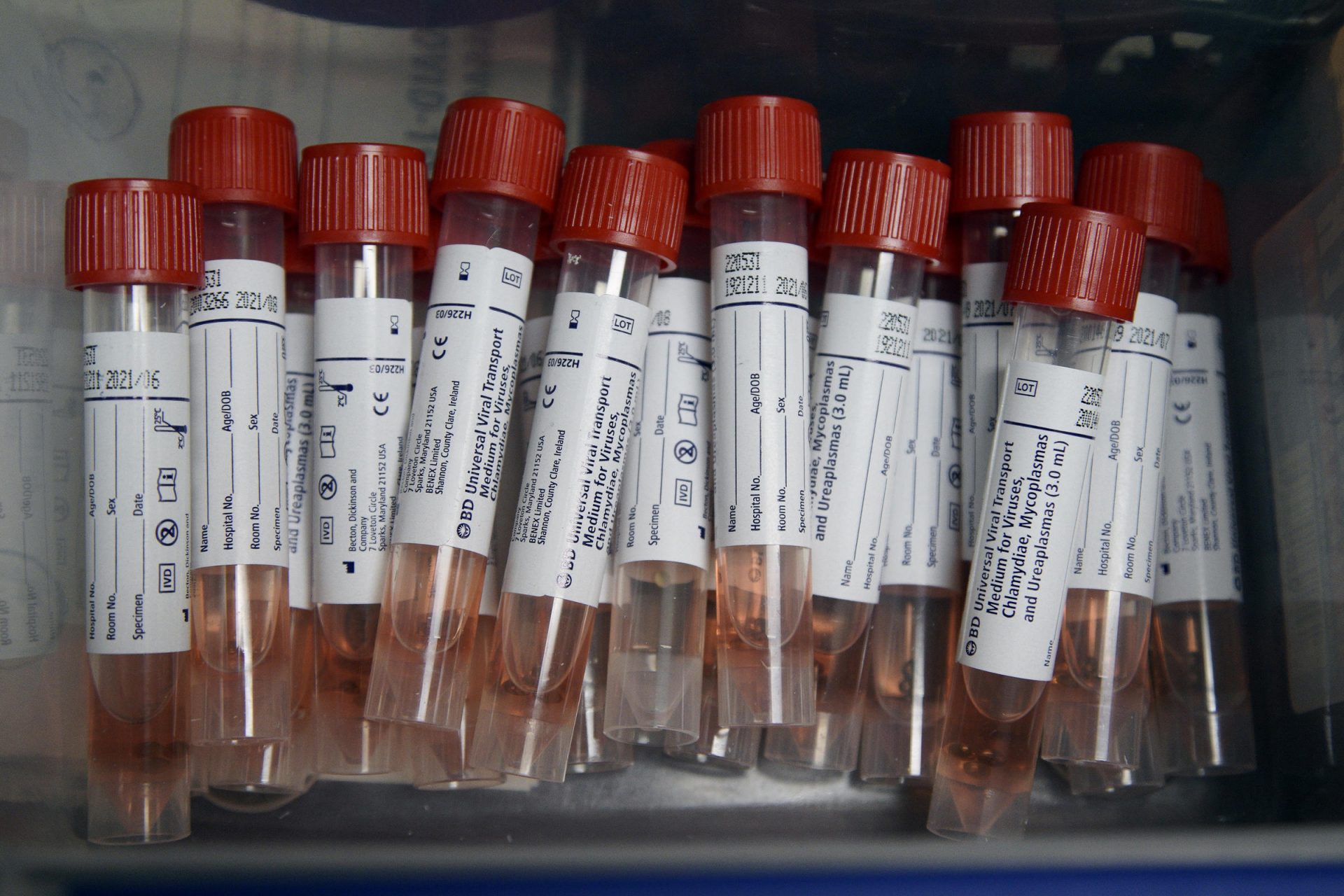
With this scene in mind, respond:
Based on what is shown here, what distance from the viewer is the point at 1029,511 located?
2.15 feet

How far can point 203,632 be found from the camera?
2.17 ft

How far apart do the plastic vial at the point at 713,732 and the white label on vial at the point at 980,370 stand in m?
0.18

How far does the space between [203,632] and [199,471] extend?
10cm

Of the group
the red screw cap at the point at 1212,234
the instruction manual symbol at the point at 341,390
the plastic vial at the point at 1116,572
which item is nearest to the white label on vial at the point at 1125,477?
the plastic vial at the point at 1116,572

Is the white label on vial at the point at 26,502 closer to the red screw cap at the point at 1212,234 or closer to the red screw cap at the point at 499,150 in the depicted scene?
the red screw cap at the point at 499,150

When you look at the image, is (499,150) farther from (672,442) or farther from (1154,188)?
(1154,188)

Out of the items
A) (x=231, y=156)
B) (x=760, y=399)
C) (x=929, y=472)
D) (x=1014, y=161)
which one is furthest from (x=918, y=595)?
(x=231, y=156)

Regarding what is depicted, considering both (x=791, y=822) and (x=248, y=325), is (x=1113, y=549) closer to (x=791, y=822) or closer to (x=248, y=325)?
(x=791, y=822)

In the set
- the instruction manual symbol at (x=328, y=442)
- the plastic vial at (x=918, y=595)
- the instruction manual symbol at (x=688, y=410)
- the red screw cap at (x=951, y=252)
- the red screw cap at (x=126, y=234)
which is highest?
the red screw cap at (x=951, y=252)

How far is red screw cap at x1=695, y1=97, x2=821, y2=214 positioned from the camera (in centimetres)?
69

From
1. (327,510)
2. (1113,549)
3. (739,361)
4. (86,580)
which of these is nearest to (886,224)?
(739,361)

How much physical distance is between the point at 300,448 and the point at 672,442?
9.6 inches

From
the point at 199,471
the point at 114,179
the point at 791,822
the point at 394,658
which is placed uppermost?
the point at 114,179

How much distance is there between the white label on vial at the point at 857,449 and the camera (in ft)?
2.27
